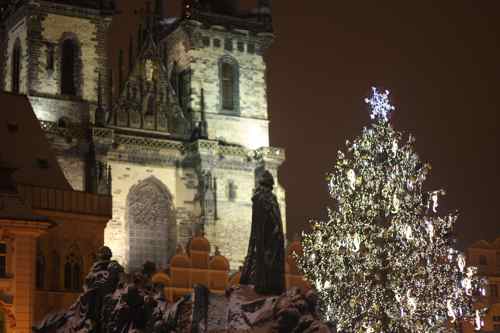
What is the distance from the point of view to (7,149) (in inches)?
1709

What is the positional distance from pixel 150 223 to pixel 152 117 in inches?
235

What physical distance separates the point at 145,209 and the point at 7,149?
17026mm

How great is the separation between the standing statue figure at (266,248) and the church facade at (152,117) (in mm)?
35314

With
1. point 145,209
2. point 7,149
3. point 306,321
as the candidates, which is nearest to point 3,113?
point 7,149

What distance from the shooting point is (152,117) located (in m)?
61.5

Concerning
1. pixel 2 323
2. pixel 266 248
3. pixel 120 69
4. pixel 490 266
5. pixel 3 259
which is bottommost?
pixel 2 323

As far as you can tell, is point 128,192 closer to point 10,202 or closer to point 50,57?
point 50,57

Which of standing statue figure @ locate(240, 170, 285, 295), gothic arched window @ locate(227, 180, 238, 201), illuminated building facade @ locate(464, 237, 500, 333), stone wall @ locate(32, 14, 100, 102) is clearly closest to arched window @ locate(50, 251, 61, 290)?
stone wall @ locate(32, 14, 100, 102)

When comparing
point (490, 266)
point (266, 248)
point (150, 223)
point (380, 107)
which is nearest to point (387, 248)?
point (380, 107)

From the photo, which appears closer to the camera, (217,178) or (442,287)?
(442,287)

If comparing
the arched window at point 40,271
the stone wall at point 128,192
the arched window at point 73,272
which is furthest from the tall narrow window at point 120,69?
the arched window at point 40,271

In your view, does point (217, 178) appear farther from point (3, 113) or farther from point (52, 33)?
point (3, 113)

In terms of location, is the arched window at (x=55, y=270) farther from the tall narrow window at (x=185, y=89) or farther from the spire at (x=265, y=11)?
the spire at (x=265, y=11)

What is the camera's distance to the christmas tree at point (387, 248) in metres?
38.2
